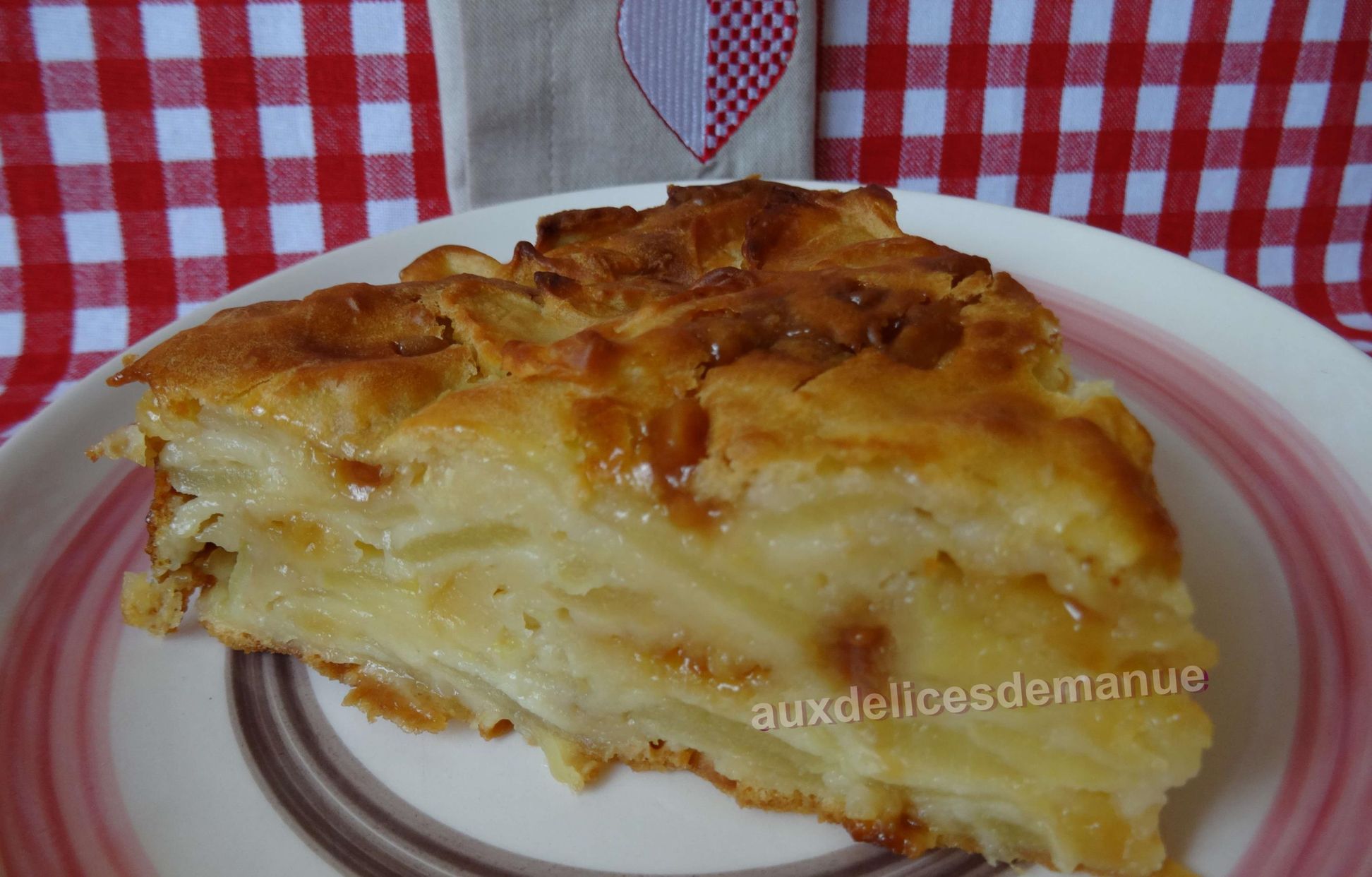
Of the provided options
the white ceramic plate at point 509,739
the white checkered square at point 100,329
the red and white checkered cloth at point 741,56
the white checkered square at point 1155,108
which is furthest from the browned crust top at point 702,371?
the white checkered square at point 1155,108

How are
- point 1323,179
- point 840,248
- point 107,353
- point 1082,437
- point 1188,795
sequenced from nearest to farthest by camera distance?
point 1082,437 → point 1188,795 → point 840,248 → point 107,353 → point 1323,179

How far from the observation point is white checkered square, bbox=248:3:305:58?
359 centimetres

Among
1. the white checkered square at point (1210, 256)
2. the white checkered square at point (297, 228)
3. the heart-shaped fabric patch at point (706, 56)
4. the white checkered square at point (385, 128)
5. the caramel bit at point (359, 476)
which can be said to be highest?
the heart-shaped fabric patch at point (706, 56)

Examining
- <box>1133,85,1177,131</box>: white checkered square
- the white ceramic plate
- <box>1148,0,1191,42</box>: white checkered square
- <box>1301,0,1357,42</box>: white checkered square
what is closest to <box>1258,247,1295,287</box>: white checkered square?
<box>1133,85,1177,131</box>: white checkered square

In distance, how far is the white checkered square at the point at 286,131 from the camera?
146 inches

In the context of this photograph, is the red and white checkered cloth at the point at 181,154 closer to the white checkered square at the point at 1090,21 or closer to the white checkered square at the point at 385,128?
the white checkered square at the point at 385,128

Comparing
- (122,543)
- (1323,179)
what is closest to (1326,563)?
(122,543)

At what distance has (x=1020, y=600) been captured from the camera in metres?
1.54

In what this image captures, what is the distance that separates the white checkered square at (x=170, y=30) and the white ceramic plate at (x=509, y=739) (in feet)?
5.26

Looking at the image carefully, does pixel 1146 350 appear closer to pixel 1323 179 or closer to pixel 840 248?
pixel 840 248

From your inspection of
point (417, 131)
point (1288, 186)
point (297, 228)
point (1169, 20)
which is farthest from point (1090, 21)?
point (297, 228)

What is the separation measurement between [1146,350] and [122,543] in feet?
7.39

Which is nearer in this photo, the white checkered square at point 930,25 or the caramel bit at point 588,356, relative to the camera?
the caramel bit at point 588,356

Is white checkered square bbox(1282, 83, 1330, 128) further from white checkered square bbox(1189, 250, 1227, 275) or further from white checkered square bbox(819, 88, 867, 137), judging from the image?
white checkered square bbox(819, 88, 867, 137)
